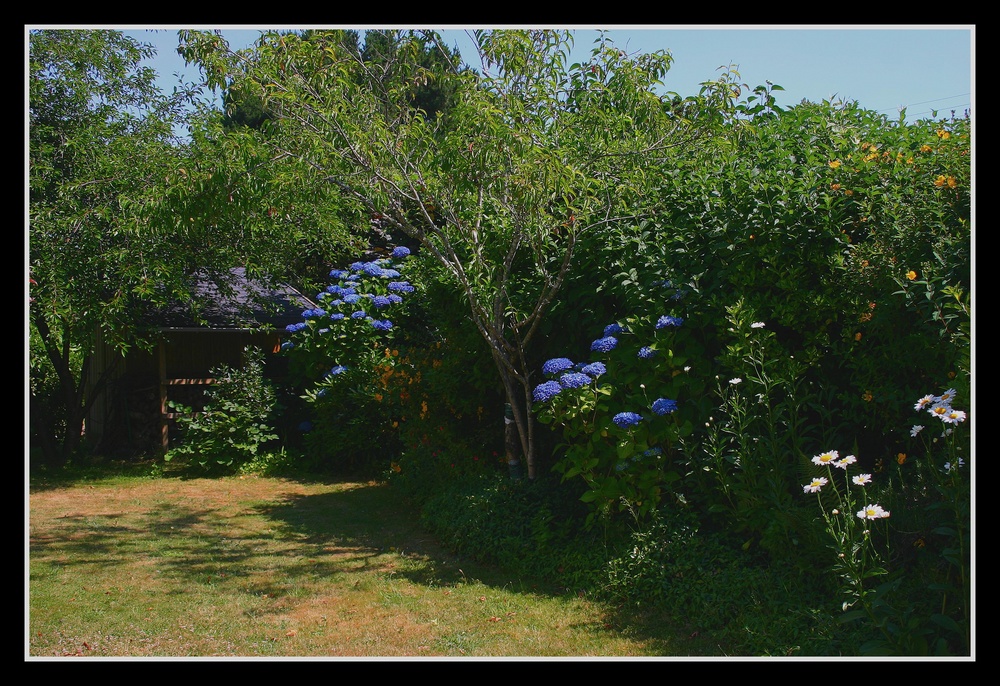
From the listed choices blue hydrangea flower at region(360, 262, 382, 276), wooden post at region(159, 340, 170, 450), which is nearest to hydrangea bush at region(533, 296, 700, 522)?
blue hydrangea flower at region(360, 262, 382, 276)

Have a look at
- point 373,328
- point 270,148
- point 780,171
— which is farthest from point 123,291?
point 780,171

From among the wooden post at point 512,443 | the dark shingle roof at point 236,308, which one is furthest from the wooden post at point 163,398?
the wooden post at point 512,443

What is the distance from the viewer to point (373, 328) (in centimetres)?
971

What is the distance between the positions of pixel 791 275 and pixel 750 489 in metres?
1.24

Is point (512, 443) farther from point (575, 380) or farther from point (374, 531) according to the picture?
point (374, 531)

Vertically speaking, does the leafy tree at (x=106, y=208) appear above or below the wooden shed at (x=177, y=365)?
above

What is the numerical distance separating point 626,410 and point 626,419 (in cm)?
24

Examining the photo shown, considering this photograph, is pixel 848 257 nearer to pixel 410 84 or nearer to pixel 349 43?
pixel 410 84

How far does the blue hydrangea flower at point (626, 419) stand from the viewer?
16.5ft

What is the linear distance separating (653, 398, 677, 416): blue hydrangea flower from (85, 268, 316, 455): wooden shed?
22.2 ft

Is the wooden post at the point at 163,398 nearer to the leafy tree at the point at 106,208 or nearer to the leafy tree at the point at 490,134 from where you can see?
the leafy tree at the point at 106,208

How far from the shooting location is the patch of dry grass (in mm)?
4289

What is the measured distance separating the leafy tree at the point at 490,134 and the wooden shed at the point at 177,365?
5.33 meters

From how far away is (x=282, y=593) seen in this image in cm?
525
